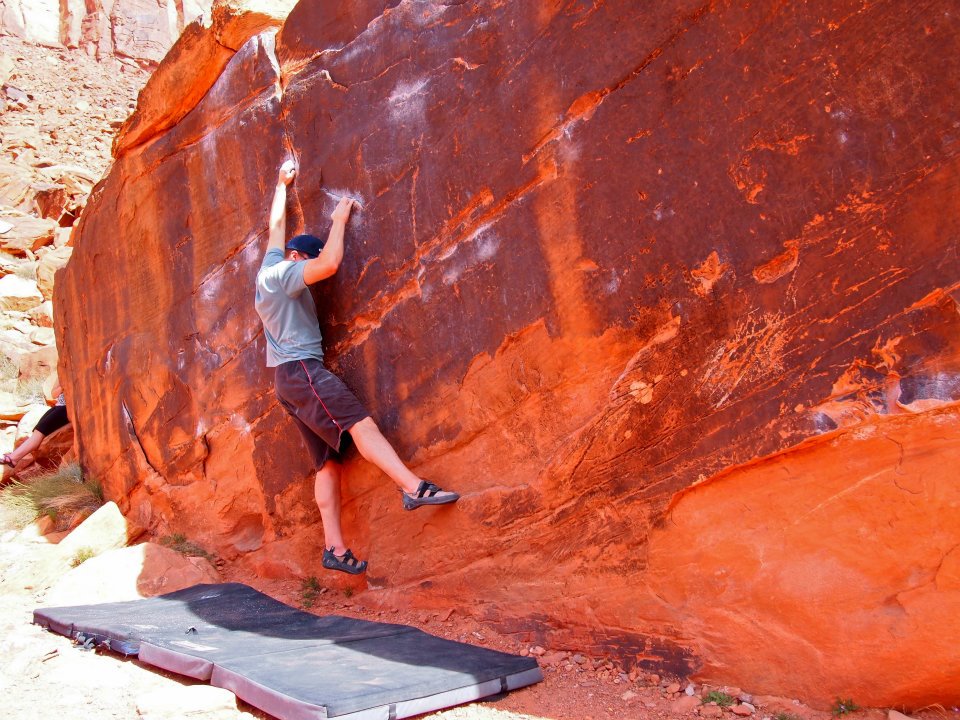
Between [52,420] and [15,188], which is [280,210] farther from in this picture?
[15,188]

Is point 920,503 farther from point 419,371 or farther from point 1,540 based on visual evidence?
point 1,540

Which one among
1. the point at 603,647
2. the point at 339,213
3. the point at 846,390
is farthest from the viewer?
the point at 339,213

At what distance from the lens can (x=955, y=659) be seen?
2365mm

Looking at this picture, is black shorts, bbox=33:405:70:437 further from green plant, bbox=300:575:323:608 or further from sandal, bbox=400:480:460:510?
sandal, bbox=400:480:460:510

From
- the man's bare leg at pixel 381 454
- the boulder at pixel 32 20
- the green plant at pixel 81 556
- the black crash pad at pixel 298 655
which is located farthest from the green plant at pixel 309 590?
the boulder at pixel 32 20

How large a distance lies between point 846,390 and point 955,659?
2.81ft

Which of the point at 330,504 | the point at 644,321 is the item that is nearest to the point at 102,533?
the point at 330,504

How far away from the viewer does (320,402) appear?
3902 mm

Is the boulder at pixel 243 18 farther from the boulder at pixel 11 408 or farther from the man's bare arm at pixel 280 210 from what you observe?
the boulder at pixel 11 408

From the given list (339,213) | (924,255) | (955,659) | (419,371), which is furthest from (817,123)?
Answer: (339,213)

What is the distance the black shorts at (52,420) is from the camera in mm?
7285

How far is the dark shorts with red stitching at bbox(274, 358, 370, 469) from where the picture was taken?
3871mm

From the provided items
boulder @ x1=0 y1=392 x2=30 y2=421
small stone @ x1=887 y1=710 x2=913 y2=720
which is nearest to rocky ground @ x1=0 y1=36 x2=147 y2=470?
boulder @ x1=0 y1=392 x2=30 y2=421

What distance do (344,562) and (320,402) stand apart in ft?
2.64
